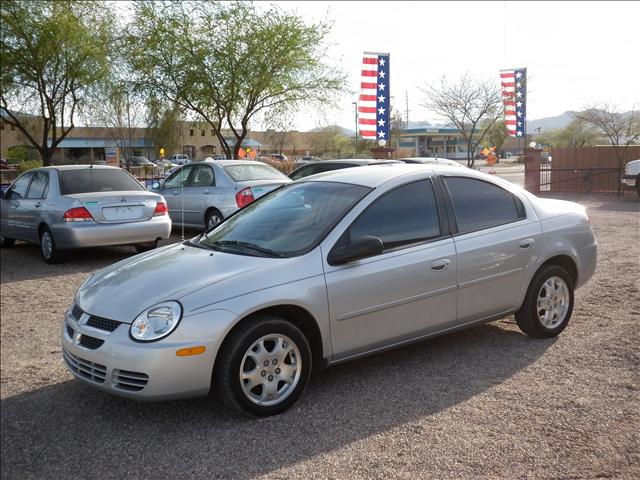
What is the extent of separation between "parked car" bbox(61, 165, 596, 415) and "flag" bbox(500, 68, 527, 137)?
21.7 m

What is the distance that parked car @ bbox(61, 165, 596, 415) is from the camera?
380cm

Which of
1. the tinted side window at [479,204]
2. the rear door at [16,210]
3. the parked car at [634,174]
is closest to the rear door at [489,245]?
the tinted side window at [479,204]

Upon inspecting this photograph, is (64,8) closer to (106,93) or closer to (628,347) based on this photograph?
(106,93)

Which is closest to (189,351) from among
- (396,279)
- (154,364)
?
(154,364)

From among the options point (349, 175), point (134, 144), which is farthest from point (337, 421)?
point (134, 144)

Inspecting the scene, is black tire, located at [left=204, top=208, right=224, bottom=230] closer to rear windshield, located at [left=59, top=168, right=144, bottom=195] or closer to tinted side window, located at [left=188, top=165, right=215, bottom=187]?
tinted side window, located at [left=188, top=165, right=215, bottom=187]

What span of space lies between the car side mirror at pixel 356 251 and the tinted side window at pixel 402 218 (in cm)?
18

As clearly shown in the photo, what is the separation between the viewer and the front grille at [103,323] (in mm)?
3875

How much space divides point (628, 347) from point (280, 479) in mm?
3300

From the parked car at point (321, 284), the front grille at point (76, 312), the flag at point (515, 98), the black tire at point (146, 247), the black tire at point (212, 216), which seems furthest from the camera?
the flag at point (515, 98)

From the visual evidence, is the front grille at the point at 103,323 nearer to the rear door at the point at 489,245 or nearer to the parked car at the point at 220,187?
the rear door at the point at 489,245

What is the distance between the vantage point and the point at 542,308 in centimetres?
539

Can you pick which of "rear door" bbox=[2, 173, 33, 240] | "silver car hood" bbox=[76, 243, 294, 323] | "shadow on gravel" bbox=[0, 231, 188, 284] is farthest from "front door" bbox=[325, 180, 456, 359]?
"rear door" bbox=[2, 173, 33, 240]

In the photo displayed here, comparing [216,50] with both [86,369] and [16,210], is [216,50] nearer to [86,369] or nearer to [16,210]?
[16,210]
